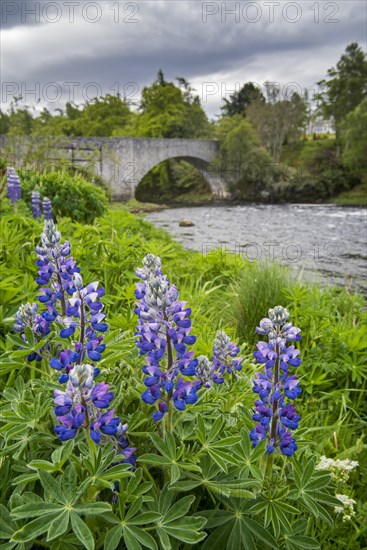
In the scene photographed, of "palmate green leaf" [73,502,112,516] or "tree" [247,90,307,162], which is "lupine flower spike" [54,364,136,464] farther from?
"tree" [247,90,307,162]

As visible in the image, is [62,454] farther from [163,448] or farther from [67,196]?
[67,196]

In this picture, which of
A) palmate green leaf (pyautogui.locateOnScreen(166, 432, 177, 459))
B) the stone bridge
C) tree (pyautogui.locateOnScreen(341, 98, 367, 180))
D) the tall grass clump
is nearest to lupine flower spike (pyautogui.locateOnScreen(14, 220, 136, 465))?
palmate green leaf (pyautogui.locateOnScreen(166, 432, 177, 459))

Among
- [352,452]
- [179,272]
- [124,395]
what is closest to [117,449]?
[124,395]

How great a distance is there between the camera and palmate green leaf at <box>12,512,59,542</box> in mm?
967

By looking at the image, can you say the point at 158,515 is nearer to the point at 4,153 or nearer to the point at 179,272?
the point at 179,272

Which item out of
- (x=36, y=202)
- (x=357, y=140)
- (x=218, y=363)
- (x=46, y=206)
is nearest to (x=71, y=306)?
(x=218, y=363)

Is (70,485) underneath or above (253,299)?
above

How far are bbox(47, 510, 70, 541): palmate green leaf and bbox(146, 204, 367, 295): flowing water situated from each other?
4765 millimetres

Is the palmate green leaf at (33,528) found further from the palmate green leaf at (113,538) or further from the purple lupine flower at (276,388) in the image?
the purple lupine flower at (276,388)

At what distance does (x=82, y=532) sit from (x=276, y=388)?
623 mm

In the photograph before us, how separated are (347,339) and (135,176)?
27418mm

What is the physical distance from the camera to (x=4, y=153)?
8953 millimetres

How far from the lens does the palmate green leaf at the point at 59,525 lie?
Result: 0.93m

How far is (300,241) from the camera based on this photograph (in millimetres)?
11359
